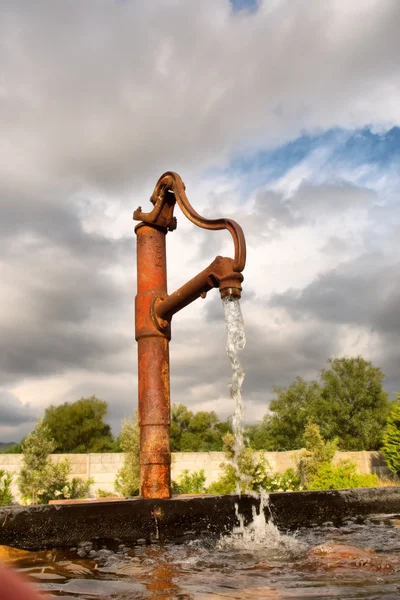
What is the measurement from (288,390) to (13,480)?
2989 cm

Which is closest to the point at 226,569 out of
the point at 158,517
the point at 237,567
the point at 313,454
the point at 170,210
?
the point at 237,567

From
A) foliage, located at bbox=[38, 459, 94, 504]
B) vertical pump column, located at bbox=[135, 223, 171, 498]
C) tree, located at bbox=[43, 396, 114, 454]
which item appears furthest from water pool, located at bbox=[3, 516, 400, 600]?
tree, located at bbox=[43, 396, 114, 454]

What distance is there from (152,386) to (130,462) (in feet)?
35.9

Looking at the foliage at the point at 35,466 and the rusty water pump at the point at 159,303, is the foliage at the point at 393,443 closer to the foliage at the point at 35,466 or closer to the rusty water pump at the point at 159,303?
the foliage at the point at 35,466

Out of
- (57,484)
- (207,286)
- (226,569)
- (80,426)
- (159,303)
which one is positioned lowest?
(226,569)

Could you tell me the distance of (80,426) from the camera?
123 feet

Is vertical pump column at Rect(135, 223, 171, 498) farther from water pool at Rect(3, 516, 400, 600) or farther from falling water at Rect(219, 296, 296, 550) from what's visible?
water pool at Rect(3, 516, 400, 600)

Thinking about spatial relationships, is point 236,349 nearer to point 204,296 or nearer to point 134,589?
point 204,296

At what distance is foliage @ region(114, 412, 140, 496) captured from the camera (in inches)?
521

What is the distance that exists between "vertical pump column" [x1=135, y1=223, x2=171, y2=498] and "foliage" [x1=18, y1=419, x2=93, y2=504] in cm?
1114

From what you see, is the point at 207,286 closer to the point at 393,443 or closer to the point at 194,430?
the point at 393,443

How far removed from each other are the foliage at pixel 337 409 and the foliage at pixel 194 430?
3012 millimetres

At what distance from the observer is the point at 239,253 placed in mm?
3006

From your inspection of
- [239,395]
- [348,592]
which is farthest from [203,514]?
[348,592]
